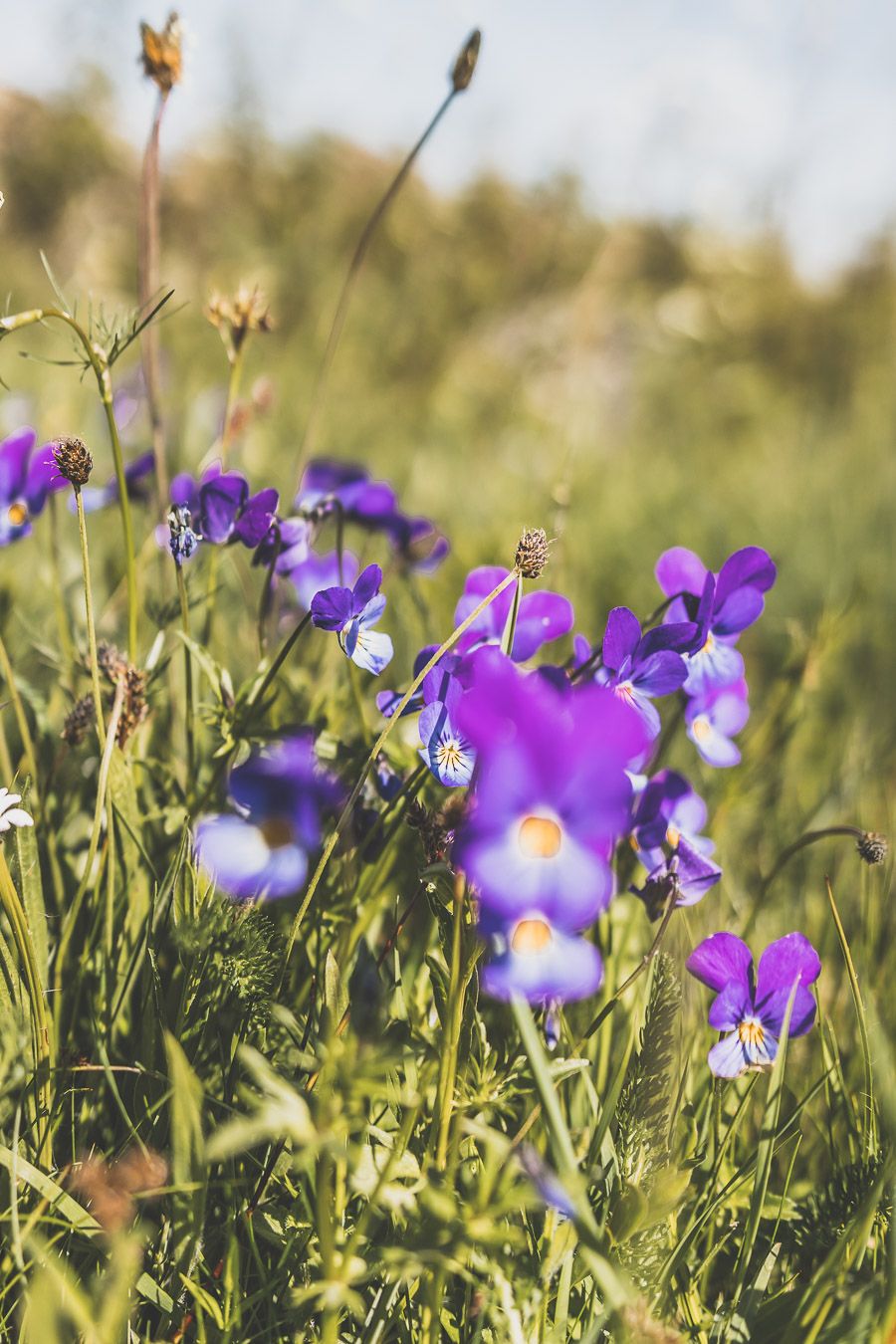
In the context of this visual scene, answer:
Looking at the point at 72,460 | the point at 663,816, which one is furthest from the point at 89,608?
the point at 663,816

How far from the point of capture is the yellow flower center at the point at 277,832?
770 millimetres

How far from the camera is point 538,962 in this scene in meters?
0.63

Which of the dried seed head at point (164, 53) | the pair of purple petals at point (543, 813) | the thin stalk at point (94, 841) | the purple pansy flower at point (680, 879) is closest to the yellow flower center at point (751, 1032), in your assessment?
the purple pansy flower at point (680, 879)

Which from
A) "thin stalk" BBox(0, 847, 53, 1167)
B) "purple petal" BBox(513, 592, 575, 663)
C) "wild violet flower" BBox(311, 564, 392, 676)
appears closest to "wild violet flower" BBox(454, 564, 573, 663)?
"purple petal" BBox(513, 592, 575, 663)

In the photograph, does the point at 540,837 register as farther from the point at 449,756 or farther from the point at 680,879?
the point at 680,879

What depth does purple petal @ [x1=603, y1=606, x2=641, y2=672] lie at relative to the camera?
31.9 inches

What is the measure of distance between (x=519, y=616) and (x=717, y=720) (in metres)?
0.25

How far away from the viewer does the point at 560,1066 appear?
30.5 inches

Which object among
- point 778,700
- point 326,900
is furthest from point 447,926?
point 778,700

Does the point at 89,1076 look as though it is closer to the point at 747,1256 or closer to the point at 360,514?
the point at 747,1256

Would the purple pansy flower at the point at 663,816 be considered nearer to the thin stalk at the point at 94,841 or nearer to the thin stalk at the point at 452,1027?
the thin stalk at the point at 452,1027

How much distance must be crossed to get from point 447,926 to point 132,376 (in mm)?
→ 2730

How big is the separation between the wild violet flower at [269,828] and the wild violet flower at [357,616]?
0.11m

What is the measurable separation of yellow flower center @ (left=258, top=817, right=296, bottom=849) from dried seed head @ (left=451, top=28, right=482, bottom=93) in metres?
0.88
